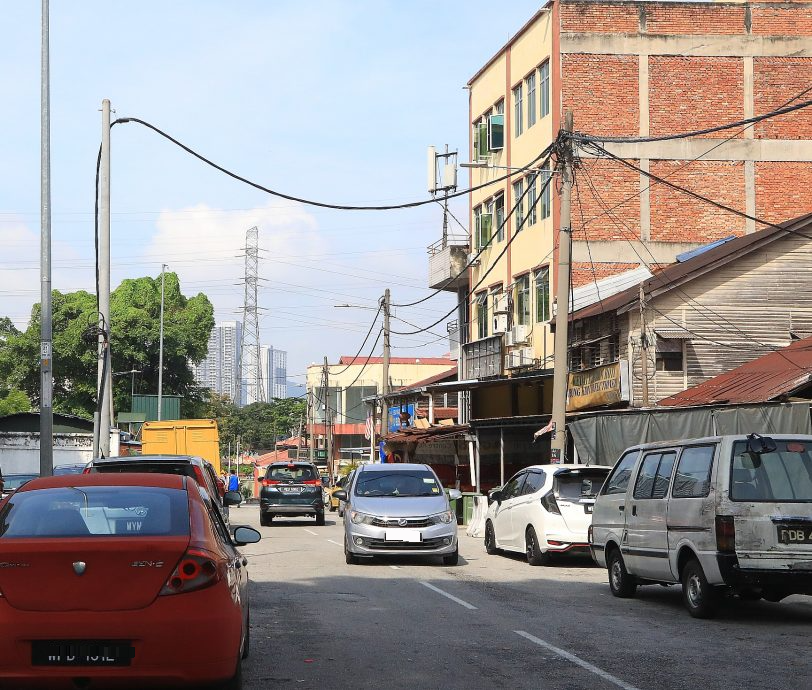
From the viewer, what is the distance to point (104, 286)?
24.4 metres

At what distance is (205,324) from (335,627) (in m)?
68.9

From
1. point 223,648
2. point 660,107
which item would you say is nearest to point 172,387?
point 660,107

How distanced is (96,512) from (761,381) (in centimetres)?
2124

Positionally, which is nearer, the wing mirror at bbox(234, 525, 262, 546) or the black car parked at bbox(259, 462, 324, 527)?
the wing mirror at bbox(234, 525, 262, 546)

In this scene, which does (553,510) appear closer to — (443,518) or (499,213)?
(443,518)

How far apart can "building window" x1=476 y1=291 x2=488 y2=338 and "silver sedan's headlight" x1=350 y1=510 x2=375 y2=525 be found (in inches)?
1166

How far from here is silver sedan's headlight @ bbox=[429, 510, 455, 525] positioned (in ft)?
63.6

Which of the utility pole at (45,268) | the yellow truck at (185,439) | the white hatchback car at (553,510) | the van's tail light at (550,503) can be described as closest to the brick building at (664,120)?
the yellow truck at (185,439)

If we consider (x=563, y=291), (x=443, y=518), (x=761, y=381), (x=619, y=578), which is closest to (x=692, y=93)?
(x=761, y=381)

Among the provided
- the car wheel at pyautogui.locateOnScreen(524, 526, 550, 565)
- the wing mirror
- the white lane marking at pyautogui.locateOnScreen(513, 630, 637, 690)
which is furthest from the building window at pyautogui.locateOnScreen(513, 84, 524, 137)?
the wing mirror

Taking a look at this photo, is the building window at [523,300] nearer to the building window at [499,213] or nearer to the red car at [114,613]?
the building window at [499,213]

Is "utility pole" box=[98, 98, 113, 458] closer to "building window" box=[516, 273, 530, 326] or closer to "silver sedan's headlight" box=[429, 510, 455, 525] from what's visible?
"silver sedan's headlight" box=[429, 510, 455, 525]

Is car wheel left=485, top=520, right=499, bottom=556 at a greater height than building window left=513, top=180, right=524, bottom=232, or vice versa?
building window left=513, top=180, right=524, bottom=232

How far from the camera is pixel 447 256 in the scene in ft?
166
